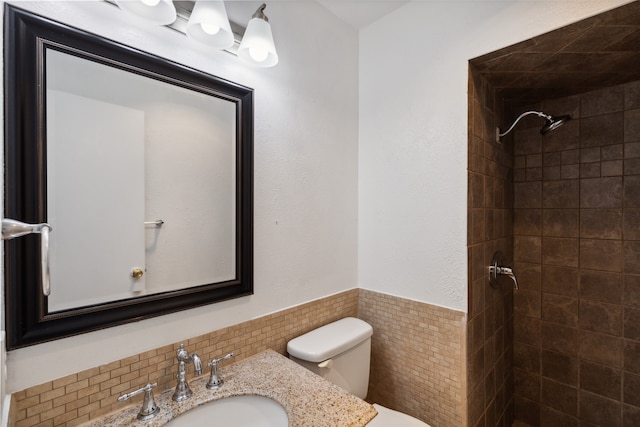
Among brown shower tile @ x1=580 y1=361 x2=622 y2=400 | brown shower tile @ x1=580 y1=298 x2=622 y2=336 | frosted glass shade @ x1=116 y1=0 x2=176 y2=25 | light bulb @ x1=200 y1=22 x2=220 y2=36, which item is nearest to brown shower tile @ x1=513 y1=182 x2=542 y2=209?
brown shower tile @ x1=580 y1=298 x2=622 y2=336

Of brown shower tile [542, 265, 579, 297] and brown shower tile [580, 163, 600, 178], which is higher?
brown shower tile [580, 163, 600, 178]

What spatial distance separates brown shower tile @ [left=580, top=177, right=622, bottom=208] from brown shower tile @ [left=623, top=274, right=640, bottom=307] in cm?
38

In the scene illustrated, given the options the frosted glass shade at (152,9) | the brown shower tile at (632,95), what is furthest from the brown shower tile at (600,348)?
the frosted glass shade at (152,9)

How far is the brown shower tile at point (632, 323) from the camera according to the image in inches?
57.4

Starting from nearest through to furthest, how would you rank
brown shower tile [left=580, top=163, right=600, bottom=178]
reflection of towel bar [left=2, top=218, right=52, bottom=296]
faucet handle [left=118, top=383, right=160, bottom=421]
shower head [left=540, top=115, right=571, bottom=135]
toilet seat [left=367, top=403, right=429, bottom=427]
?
reflection of towel bar [left=2, top=218, right=52, bottom=296] < faucet handle [left=118, top=383, right=160, bottom=421] < toilet seat [left=367, top=403, right=429, bottom=427] < shower head [left=540, top=115, right=571, bottom=135] < brown shower tile [left=580, top=163, right=600, bottom=178]

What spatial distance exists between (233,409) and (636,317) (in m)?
2.00

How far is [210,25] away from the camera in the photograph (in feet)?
2.93

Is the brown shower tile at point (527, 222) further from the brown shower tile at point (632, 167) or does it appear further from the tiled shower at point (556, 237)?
the brown shower tile at point (632, 167)

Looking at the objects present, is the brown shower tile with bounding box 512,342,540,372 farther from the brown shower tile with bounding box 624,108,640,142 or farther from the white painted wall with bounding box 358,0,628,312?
the brown shower tile with bounding box 624,108,640,142

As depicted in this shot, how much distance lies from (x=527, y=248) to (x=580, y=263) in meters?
0.26

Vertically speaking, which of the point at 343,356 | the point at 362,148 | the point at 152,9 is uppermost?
the point at 152,9

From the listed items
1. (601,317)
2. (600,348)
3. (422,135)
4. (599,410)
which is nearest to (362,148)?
(422,135)

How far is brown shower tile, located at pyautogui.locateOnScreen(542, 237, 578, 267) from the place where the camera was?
1.64 meters

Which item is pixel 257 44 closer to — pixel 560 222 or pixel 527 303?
pixel 560 222
